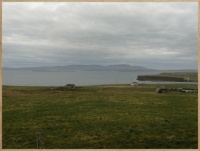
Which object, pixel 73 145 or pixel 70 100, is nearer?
pixel 73 145

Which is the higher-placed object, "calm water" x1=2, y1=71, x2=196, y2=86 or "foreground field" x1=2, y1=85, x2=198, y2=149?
"calm water" x1=2, y1=71, x2=196, y2=86

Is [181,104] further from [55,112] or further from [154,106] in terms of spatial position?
[55,112]

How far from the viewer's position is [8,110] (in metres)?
9.02

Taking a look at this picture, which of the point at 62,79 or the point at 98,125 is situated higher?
the point at 62,79

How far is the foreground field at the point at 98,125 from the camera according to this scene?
5.37 metres

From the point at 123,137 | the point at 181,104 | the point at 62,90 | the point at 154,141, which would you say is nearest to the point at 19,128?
A: the point at 123,137

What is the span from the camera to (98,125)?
6895 millimetres

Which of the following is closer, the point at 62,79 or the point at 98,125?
the point at 98,125

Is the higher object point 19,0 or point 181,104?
point 19,0

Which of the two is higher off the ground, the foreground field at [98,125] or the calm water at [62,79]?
the calm water at [62,79]

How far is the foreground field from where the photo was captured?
17.6 feet

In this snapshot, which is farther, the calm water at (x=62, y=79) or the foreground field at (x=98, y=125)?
the calm water at (x=62, y=79)

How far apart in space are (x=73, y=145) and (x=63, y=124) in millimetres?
1853

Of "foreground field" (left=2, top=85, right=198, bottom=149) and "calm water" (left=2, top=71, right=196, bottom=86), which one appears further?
"calm water" (left=2, top=71, right=196, bottom=86)
